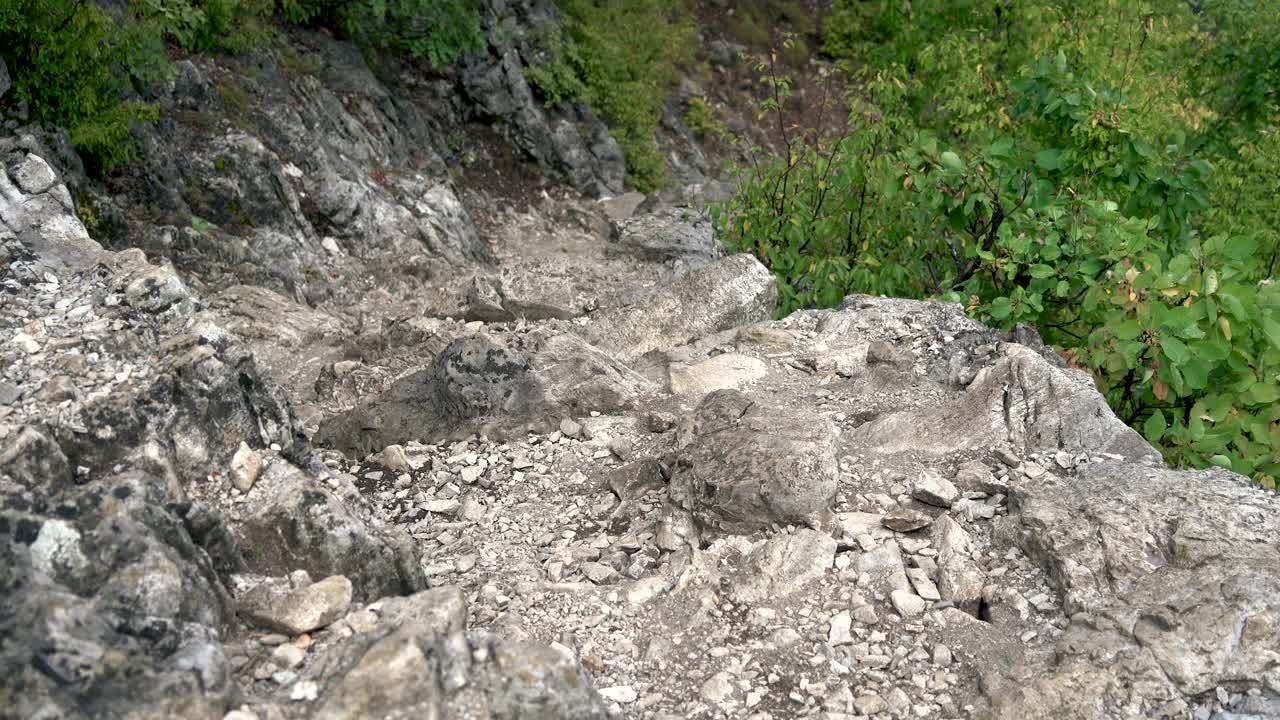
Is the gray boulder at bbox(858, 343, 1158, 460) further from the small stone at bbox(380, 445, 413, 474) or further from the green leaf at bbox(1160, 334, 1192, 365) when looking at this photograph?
the small stone at bbox(380, 445, 413, 474)

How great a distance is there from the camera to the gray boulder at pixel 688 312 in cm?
808

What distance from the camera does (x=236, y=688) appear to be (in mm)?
3127

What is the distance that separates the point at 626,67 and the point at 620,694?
16490 millimetres

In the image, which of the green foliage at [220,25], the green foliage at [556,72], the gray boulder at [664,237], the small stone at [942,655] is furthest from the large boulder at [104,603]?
the green foliage at [556,72]

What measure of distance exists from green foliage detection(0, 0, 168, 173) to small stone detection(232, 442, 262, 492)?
5836mm

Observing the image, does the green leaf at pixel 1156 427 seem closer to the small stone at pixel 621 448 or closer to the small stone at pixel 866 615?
the small stone at pixel 866 615

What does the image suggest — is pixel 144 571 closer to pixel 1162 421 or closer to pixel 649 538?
pixel 649 538

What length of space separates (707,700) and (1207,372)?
3563 millimetres

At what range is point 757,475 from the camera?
504 cm

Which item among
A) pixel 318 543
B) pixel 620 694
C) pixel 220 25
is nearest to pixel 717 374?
pixel 620 694

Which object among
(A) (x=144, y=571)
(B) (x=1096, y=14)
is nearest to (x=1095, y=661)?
(A) (x=144, y=571)

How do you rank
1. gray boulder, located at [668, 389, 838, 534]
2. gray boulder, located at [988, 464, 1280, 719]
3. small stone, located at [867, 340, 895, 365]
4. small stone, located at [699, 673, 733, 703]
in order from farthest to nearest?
small stone, located at [867, 340, 895, 365] → gray boulder, located at [668, 389, 838, 534] → small stone, located at [699, 673, 733, 703] → gray boulder, located at [988, 464, 1280, 719]

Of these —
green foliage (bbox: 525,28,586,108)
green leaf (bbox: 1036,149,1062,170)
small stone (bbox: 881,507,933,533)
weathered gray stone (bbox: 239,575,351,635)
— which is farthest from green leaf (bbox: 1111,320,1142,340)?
green foliage (bbox: 525,28,586,108)

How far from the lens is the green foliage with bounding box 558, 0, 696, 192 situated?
18359 millimetres
